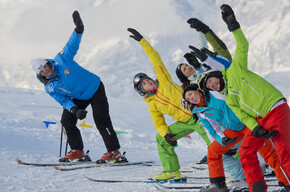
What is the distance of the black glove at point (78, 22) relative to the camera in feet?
18.2

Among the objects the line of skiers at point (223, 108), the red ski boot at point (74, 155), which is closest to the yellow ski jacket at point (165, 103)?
the line of skiers at point (223, 108)

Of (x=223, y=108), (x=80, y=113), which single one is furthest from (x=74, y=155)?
(x=223, y=108)

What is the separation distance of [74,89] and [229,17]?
3464 millimetres

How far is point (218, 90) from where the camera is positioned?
3.32 metres

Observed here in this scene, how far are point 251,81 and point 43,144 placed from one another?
22.7 ft

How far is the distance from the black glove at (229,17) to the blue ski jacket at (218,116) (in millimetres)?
759

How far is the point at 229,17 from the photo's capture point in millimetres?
3229

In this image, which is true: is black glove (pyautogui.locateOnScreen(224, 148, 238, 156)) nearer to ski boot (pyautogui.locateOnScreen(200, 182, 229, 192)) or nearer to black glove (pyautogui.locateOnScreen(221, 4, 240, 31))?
ski boot (pyautogui.locateOnScreen(200, 182, 229, 192))

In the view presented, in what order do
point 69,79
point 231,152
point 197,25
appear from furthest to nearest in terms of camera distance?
point 69,79 < point 197,25 < point 231,152

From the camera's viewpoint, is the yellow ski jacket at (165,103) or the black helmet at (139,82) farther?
the black helmet at (139,82)

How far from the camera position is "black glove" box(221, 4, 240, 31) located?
320 centimetres

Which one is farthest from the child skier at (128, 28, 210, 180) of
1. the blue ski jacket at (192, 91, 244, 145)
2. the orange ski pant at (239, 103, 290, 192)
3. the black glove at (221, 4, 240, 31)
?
the black glove at (221, 4, 240, 31)

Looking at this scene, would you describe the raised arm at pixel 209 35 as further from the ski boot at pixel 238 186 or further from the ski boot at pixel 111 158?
the ski boot at pixel 111 158

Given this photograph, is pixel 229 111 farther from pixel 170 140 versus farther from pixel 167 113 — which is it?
pixel 167 113
